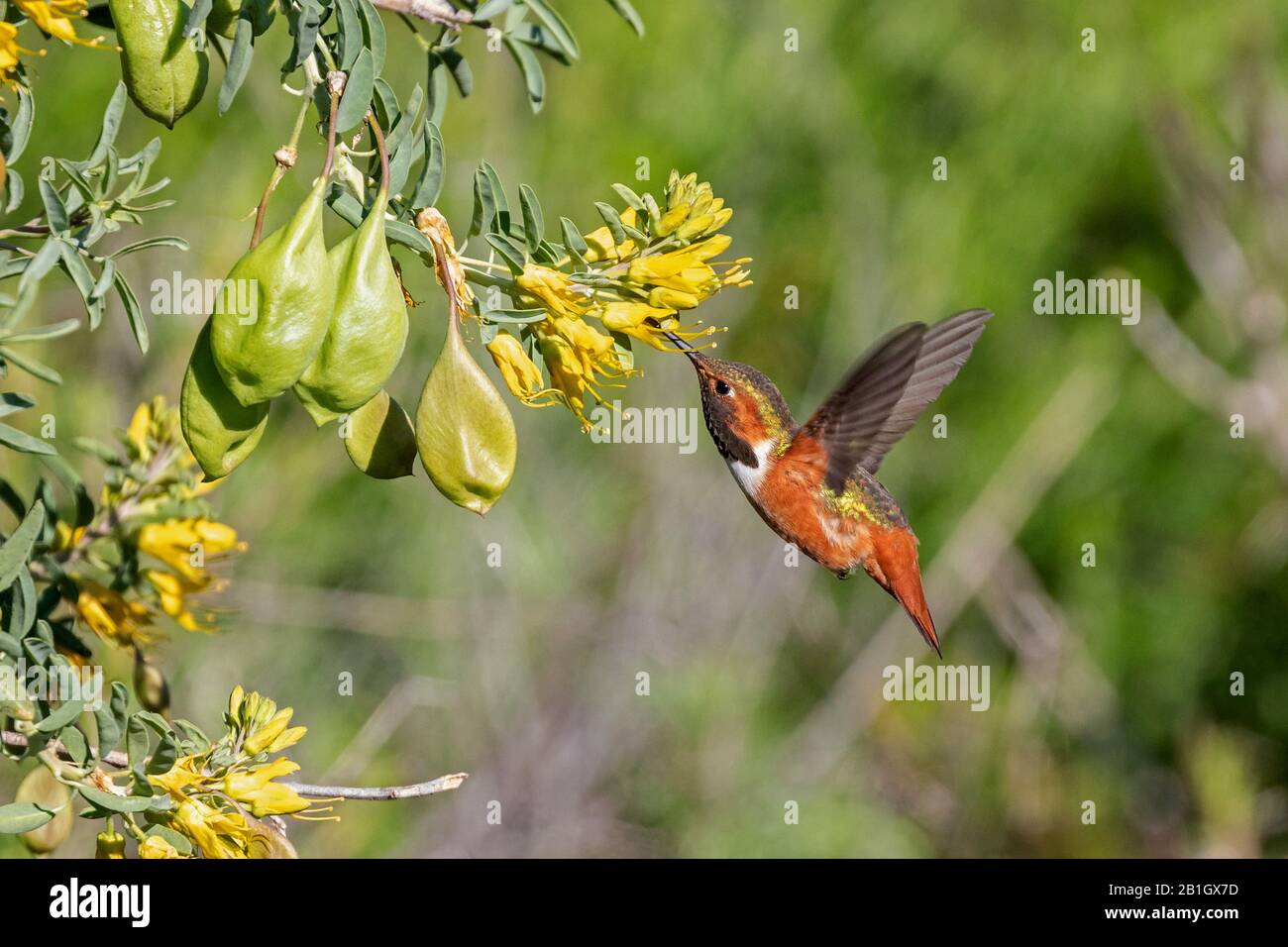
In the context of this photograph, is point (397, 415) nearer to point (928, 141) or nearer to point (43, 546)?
point (43, 546)

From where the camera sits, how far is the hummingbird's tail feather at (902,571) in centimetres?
182

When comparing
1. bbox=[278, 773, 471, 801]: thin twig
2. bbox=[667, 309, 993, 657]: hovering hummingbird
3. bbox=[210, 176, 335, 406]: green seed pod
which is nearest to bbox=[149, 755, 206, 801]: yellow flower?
bbox=[278, 773, 471, 801]: thin twig

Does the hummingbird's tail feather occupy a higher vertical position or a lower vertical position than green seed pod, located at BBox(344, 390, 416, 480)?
lower

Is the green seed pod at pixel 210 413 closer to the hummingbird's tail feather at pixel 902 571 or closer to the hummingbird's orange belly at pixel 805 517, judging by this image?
the hummingbird's orange belly at pixel 805 517

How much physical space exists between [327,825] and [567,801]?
63 centimetres

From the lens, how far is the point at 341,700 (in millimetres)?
3207

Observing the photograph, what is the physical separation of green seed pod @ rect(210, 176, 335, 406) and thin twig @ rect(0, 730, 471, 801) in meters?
0.35

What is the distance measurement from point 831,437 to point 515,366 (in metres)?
0.57

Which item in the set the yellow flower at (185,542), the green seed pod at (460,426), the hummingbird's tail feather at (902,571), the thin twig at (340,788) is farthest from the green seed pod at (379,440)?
A: the hummingbird's tail feather at (902,571)

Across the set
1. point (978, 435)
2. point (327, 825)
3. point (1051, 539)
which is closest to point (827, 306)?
point (978, 435)

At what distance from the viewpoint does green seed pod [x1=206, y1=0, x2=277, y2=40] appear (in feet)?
3.42

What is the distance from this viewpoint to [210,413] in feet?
3.23

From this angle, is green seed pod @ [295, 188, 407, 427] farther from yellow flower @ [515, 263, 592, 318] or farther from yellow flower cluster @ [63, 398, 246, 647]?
yellow flower cluster @ [63, 398, 246, 647]

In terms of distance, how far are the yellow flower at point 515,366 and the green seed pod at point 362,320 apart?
0.19m
